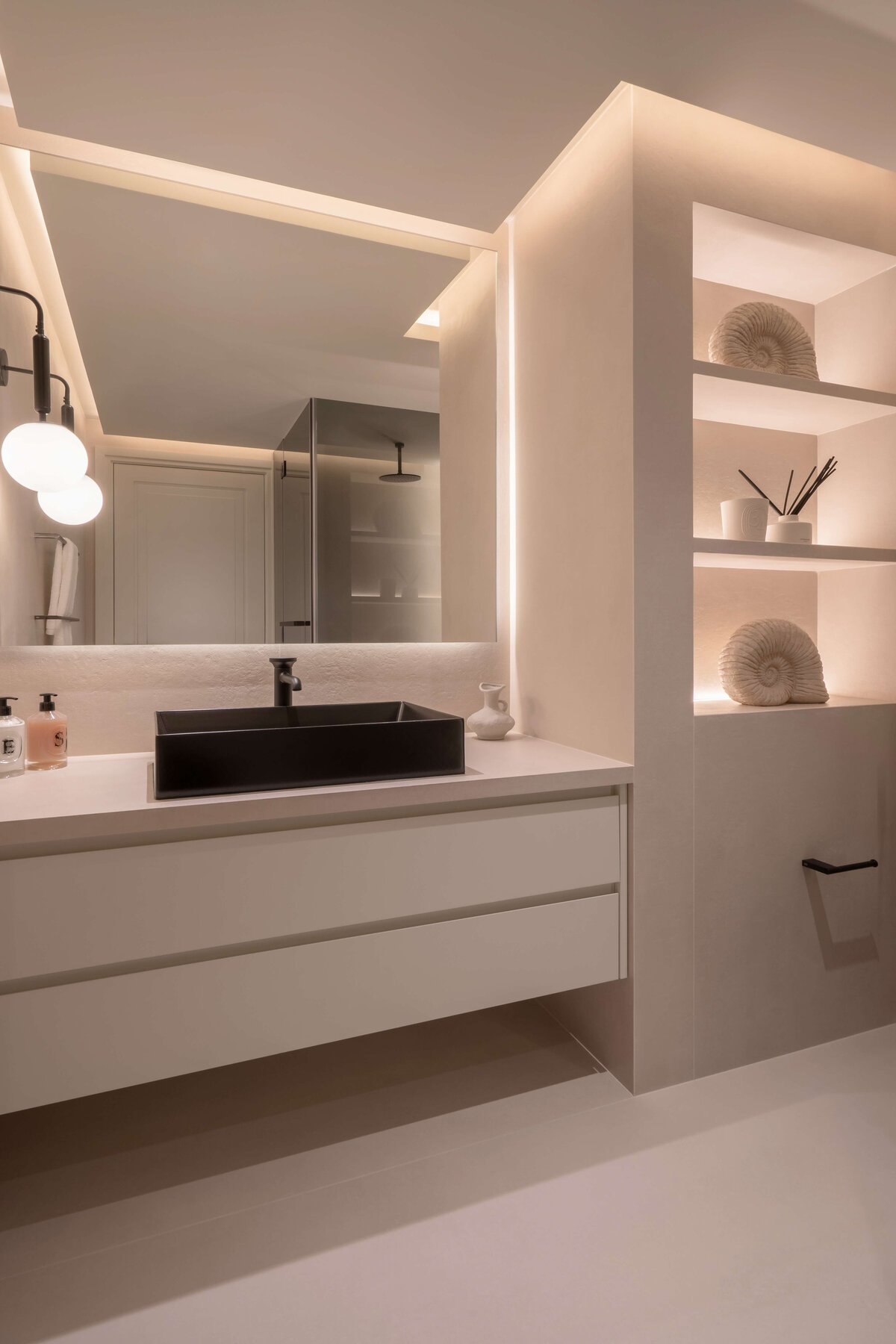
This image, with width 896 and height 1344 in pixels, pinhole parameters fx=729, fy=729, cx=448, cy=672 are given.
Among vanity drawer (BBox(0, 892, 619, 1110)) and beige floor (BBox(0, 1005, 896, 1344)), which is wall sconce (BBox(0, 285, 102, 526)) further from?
beige floor (BBox(0, 1005, 896, 1344))

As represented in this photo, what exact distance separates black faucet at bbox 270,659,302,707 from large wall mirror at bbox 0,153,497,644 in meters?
0.13

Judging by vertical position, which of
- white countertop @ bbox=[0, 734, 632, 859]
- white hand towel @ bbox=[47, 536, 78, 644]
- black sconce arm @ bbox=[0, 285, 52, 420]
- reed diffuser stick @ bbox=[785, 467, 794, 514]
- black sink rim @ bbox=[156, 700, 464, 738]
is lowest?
white countertop @ bbox=[0, 734, 632, 859]

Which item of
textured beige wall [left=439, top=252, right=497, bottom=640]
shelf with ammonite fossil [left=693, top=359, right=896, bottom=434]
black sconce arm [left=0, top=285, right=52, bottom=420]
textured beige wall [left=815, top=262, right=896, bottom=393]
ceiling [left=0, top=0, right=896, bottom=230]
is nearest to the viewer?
ceiling [left=0, top=0, right=896, bottom=230]

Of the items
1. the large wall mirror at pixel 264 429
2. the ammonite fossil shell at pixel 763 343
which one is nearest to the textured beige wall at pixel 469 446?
the large wall mirror at pixel 264 429

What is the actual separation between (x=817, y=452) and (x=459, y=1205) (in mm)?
2253

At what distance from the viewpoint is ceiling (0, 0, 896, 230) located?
137 centimetres

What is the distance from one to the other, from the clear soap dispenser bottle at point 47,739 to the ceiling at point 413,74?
1.29 m

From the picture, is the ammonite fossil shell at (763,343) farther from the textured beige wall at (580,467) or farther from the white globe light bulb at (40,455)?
the white globe light bulb at (40,455)

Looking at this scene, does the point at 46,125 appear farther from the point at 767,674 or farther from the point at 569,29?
the point at 767,674

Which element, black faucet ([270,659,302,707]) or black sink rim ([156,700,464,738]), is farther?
black faucet ([270,659,302,707])

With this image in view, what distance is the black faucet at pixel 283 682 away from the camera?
6.14ft

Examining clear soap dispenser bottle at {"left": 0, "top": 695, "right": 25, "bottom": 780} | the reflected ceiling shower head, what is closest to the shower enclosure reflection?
the reflected ceiling shower head

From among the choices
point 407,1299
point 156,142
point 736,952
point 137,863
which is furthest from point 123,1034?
point 156,142

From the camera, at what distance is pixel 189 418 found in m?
1.90
